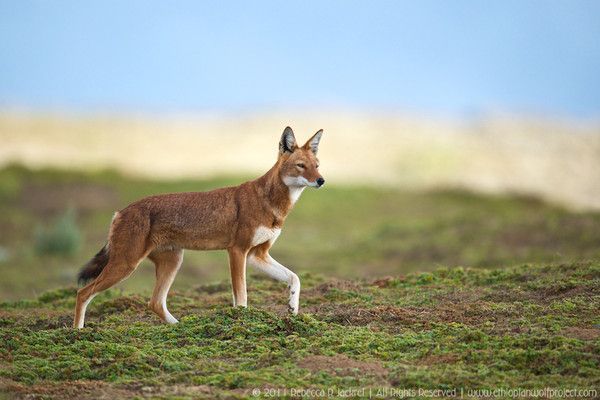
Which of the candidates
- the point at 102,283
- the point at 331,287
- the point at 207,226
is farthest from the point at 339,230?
the point at 102,283

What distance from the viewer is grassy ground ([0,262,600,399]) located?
8633 millimetres

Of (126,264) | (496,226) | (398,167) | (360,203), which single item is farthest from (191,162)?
(126,264)

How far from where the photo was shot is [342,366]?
909 cm

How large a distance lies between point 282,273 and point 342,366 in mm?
2387

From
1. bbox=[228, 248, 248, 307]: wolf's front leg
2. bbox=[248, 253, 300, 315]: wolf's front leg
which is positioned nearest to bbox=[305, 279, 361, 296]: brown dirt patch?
bbox=[248, 253, 300, 315]: wolf's front leg

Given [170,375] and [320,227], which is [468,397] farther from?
[320,227]

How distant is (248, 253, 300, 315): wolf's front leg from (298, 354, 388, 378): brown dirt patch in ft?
5.47

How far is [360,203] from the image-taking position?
36000 mm

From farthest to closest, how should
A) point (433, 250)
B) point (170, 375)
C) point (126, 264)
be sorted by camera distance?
point (433, 250) < point (126, 264) < point (170, 375)

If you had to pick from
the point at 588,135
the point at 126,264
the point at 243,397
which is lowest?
the point at 243,397

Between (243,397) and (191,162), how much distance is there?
5837 cm

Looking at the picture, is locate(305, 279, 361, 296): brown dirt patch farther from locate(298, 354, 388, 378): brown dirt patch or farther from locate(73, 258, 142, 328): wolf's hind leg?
locate(298, 354, 388, 378): brown dirt patch

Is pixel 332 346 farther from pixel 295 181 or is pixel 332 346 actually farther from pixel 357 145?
pixel 357 145

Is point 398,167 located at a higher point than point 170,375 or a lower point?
higher
